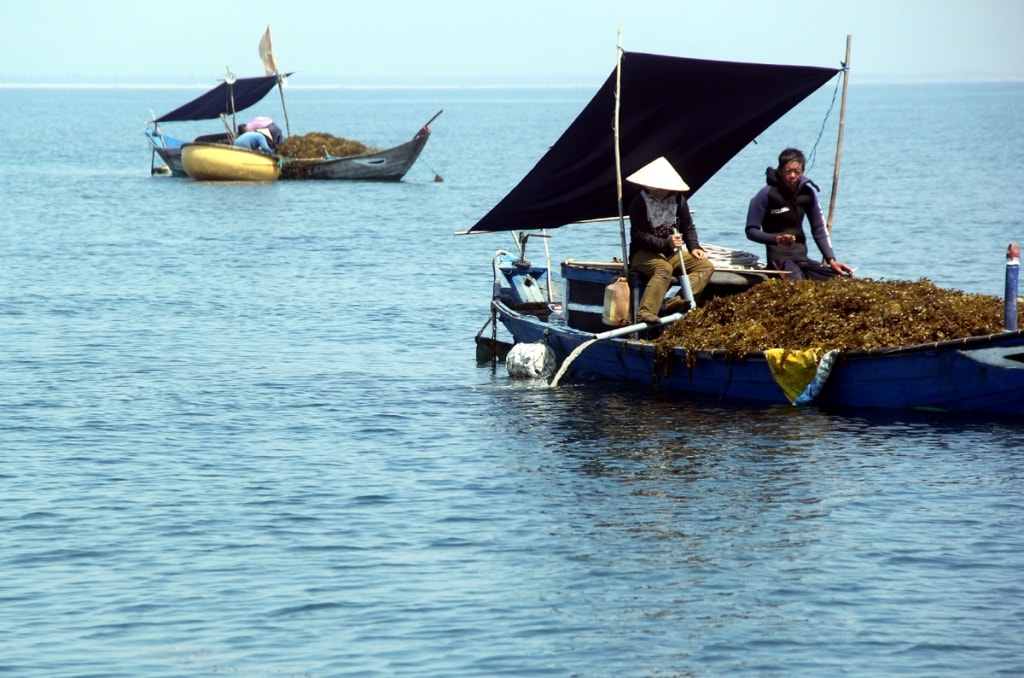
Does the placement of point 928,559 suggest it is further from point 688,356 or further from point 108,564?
point 108,564

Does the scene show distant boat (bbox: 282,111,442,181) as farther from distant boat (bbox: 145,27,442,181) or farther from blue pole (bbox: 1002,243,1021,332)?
blue pole (bbox: 1002,243,1021,332)

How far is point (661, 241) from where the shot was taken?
18.3 m

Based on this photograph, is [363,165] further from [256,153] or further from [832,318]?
[832,318]

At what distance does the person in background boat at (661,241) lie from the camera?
1833 cm

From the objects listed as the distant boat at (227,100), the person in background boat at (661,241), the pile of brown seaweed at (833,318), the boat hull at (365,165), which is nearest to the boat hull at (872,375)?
the pile of brown seaweed at (833,318)

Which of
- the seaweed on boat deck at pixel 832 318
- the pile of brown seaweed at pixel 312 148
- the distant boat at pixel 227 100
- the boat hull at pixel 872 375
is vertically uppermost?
the distant boat at pixel 227 100

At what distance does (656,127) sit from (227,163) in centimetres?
3955

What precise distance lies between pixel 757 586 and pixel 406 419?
7226mm

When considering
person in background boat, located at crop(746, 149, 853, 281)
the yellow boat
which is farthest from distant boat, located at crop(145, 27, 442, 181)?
person in background boat, located at crop(746, 149, 853, 281)

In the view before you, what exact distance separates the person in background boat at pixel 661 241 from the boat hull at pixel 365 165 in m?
40.1

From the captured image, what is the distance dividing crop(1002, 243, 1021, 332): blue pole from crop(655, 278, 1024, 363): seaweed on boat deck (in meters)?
0.43

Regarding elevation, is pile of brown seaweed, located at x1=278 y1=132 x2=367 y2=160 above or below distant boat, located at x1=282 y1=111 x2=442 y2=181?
above

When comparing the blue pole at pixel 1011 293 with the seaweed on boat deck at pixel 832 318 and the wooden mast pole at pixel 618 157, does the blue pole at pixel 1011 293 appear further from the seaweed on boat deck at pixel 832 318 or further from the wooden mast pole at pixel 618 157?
the wooden mast pole at pixel 618 157

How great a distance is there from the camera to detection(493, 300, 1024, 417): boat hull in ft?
52.5
